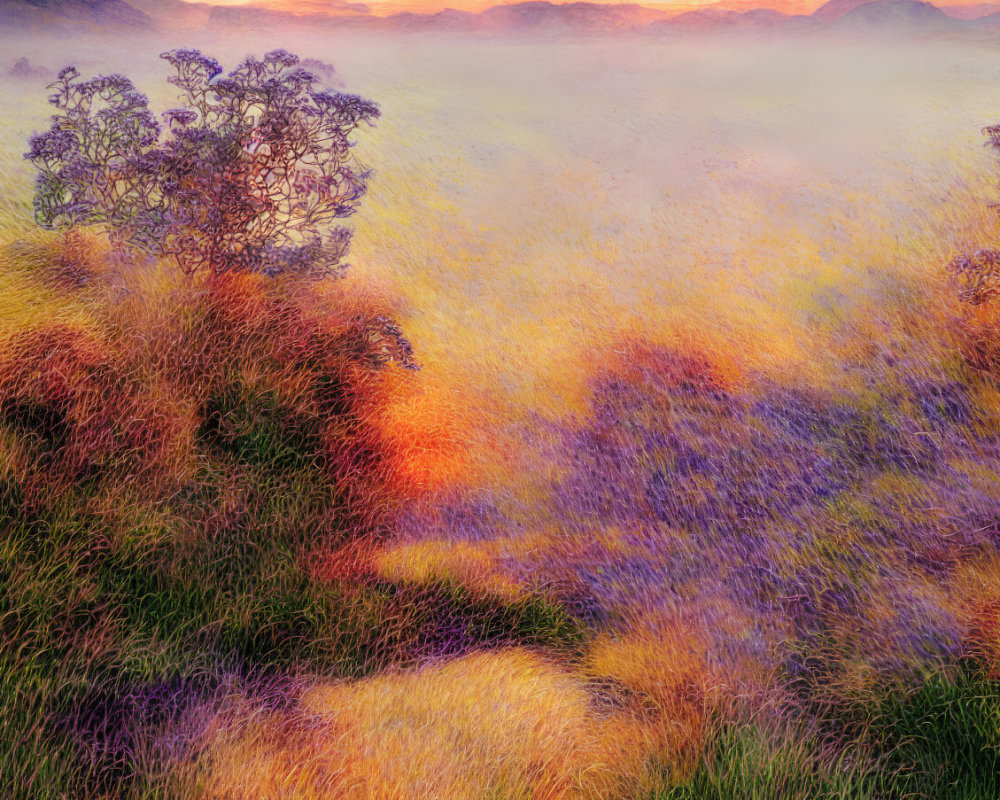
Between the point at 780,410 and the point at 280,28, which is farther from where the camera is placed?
the point at 280,28

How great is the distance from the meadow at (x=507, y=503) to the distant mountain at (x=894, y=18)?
1.34 metres

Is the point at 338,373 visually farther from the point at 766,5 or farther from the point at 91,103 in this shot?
the point at 766,5

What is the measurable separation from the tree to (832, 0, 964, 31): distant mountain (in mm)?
4026

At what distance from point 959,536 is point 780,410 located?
1032 mm

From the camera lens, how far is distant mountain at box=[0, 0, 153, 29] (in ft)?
16.9

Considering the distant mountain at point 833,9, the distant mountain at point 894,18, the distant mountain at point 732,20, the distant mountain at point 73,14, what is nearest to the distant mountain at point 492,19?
the distant mountain at point 732,20

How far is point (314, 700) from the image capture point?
3.10 m

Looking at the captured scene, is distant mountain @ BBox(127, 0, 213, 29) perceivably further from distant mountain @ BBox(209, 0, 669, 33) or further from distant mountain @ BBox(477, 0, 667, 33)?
distant mountain @ BBox(477, 0, 667, 33)

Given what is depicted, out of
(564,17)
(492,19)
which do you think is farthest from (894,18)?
(492,19)

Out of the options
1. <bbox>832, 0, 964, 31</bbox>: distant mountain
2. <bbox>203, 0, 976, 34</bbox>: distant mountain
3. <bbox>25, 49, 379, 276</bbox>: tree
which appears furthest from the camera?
<bbox>832, 0, 964, 31</bbox>: distant mountain

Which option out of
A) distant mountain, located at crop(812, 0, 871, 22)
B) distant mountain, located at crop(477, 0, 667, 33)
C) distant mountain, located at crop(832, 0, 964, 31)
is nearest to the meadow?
distant mountain, located at crop(477, 0, 667, 33)

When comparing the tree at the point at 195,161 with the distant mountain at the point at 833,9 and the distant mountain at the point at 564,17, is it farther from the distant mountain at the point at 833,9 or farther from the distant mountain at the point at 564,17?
the distant mountain at the point at 833,9

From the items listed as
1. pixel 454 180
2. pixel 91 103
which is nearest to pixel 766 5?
pixel 454 180

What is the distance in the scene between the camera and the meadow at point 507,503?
292 cm
